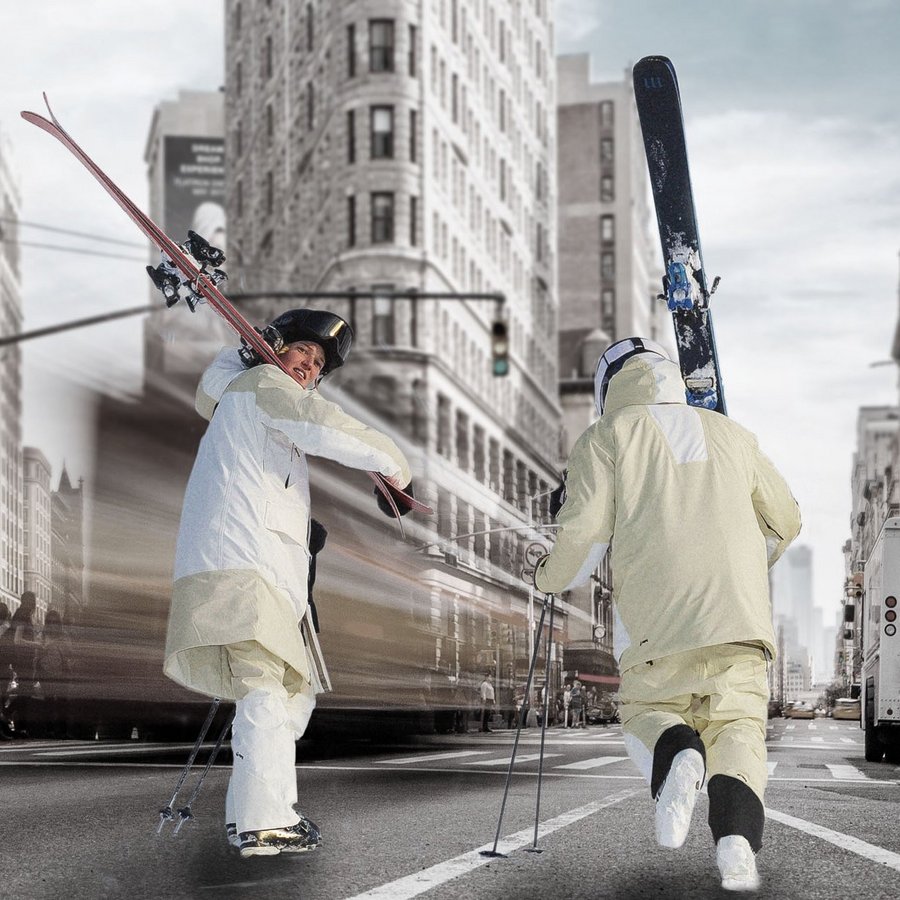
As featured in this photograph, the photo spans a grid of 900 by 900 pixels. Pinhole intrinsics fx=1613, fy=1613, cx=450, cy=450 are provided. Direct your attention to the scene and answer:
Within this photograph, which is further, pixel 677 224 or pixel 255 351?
pixel 677 224

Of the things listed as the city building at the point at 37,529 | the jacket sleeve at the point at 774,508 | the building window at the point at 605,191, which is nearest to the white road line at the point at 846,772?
the city building at the point at 37,529

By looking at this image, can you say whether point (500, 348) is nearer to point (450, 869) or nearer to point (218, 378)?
point (218, 378)

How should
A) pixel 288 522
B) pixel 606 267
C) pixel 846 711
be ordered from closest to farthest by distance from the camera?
pixel 288 522 → pixel 846 711 → pixel 606 267

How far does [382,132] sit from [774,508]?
5206cm

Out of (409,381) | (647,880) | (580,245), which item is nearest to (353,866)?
(647,880)

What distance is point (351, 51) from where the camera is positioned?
55969 millimetres

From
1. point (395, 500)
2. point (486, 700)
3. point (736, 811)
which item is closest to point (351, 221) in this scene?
point (486, 700)

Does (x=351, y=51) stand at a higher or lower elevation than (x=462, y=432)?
higher

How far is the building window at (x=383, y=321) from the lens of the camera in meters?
53.8

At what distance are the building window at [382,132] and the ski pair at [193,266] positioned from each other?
5094cm

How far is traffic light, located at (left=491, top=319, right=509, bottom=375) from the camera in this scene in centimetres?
2262

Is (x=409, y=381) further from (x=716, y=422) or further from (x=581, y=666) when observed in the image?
(x=716, y=422)

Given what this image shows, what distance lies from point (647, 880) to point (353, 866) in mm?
846

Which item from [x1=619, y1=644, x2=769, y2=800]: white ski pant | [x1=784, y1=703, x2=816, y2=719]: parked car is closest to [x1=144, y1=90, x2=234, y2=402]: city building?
[x1=784, y1=703, x2=816, y2=719]: parked car
